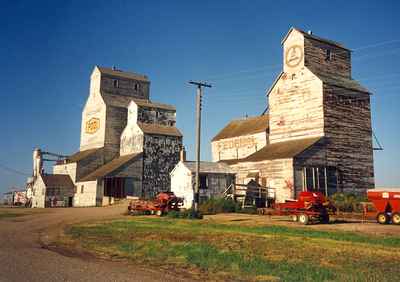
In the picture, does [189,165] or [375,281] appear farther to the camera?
[189,165]

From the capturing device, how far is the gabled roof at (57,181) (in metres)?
51.5

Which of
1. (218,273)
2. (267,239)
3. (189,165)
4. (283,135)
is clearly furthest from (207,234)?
(283,135)

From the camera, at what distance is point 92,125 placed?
57531mm

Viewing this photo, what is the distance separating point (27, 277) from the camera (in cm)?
884

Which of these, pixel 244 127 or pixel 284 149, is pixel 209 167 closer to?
pixel 284 149

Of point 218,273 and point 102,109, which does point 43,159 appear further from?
point 218,273

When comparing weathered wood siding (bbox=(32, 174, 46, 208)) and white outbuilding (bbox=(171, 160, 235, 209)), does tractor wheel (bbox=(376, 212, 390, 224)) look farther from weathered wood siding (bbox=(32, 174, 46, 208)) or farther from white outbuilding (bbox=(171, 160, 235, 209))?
weathered wood siding (bbox=(32, 174, 46, 208))

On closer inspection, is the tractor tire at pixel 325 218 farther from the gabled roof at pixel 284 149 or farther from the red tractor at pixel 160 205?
the red tractor at pixel 160 205

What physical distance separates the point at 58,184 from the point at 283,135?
31.0 m

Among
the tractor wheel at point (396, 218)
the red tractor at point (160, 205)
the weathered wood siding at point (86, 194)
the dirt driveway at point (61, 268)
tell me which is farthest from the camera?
the weathered wood siding at point (86, 194)

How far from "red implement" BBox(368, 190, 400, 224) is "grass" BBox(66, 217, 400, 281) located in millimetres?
7498

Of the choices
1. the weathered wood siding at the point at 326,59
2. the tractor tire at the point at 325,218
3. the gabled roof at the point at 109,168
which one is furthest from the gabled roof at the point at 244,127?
the tractor tire at the point at 325,218

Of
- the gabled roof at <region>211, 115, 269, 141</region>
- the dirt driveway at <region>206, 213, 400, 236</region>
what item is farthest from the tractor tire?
the gabled roof at <region>211, 115, 269, 141</region>

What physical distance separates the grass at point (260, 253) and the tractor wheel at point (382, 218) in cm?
742
